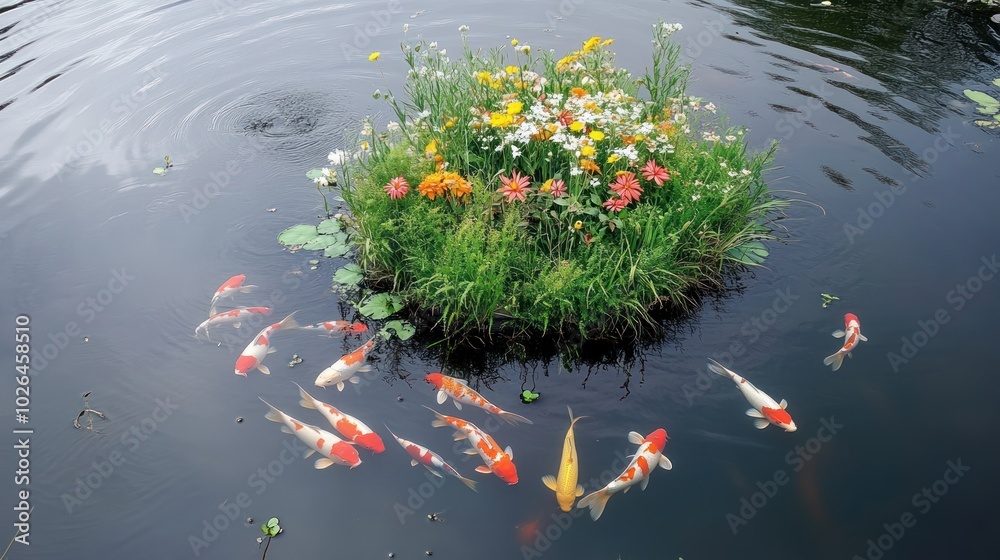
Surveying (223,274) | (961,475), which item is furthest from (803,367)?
(223,274)

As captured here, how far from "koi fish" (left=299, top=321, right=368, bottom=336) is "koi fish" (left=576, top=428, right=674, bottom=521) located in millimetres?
2014

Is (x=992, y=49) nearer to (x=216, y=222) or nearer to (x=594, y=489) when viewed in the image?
(x=594, y=489)

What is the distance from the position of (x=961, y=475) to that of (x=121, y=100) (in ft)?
27.9

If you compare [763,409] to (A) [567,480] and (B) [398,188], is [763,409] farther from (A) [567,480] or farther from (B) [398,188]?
(B) [398,188]

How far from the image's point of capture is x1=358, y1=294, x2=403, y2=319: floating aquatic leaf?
4922 millimetres

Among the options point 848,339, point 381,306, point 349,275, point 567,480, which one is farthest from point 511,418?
point 848,339

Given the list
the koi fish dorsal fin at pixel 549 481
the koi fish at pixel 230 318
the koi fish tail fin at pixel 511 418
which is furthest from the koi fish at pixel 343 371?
the koi fish dorsal fin at pixel 549 481

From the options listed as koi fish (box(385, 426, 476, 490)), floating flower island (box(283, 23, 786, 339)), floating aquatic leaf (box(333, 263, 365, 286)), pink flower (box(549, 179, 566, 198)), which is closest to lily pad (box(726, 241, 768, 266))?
floating flower island (box(283, 23, 786, 339))

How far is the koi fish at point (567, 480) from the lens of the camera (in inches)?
147

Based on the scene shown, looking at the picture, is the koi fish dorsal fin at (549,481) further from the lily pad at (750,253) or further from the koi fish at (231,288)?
the koi fish at (231,288)

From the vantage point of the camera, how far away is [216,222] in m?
5.91

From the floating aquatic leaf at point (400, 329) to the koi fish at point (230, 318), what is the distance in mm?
905

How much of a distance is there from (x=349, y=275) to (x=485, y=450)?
75.1 inches

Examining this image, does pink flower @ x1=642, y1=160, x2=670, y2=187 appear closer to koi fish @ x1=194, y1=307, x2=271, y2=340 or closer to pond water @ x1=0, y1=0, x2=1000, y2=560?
pond water @ x1=0, y1=0, x2=1000, y2=560
